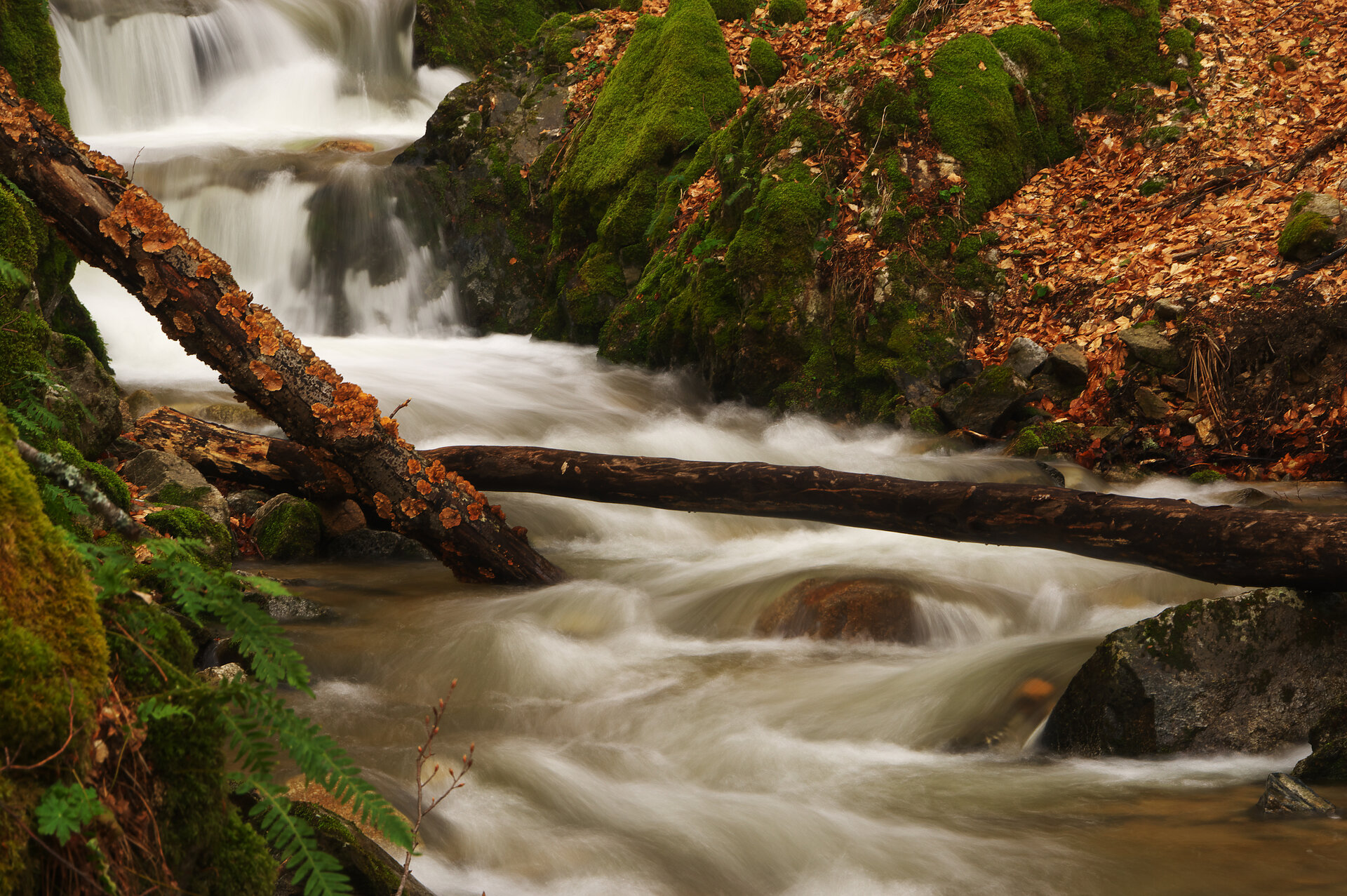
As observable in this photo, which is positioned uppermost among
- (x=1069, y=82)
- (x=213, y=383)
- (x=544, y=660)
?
(x=1069, y=82)

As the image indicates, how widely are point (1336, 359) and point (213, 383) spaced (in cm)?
964

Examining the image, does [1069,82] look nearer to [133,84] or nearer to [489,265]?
[489,265]

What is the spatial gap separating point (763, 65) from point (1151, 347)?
703 cm

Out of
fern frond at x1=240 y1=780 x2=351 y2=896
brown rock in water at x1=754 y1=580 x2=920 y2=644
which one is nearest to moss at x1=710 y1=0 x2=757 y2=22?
brown rock in water at x1=754 y1=580 x2=920 y2=644

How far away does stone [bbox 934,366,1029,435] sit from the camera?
307 inches

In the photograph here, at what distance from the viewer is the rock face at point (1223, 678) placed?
3.55 m

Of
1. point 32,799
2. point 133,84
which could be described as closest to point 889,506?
point 32,799

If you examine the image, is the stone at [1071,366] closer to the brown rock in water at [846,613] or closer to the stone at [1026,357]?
the stone at [1026,357]

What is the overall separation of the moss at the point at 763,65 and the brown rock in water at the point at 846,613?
876cm

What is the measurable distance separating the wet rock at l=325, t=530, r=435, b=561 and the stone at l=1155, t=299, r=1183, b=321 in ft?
19.8

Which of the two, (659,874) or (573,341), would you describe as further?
(573,341)

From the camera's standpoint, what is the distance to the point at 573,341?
11875mm

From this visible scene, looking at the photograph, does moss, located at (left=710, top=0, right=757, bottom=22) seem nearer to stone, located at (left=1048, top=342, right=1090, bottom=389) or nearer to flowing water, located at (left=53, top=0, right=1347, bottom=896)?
flowing water, located at (left=53, top=0, right=1347, bottom=896)

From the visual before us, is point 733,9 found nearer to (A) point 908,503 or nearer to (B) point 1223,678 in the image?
(A) point 908,503
